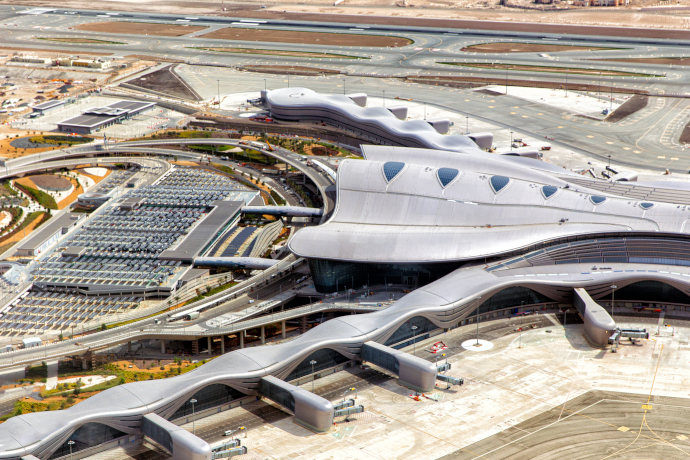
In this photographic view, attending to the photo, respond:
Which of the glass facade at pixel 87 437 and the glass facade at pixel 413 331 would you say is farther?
the glass facade at pixel 413 331

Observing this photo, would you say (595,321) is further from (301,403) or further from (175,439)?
(175,439)

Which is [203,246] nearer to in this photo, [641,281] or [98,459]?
[98,459]

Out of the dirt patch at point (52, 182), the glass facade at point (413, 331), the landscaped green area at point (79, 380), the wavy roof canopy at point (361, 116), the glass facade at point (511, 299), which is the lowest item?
the landscaped green area at point (79, 380)

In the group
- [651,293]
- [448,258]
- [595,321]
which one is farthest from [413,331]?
[651,293]

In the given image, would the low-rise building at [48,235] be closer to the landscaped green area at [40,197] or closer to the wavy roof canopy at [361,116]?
the landscaped green area at [40,197]

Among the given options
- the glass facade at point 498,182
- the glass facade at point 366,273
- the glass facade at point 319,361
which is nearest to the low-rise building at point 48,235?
the glass facade at point 366,273

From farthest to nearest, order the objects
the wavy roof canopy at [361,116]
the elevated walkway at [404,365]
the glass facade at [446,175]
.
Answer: the wavy roof canopy at [361,116] → the glass facade at [446,175] → the elevated walkway at [404,365]

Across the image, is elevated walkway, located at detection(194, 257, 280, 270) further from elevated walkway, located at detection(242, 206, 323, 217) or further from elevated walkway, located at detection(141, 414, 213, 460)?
elevated walkway, located at detection(141, 414, 213, 460)

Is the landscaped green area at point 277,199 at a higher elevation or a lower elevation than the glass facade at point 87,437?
higher
